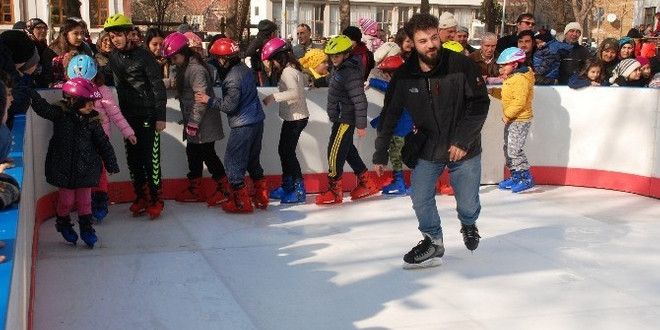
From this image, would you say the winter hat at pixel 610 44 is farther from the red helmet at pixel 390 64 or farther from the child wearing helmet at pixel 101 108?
the child wearing helmet at pixel 101 108

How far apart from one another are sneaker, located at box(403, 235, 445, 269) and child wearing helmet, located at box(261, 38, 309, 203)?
226 centimetres

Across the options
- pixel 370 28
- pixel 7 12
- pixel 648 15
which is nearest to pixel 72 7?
pixel 370 28

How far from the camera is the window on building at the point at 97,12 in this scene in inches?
1823

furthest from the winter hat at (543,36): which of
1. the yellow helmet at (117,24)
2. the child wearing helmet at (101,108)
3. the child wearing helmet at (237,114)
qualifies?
the child wearing helmet at (101,108)

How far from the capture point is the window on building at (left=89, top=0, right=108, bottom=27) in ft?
152

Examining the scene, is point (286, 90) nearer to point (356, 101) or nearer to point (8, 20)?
point (356, 101)

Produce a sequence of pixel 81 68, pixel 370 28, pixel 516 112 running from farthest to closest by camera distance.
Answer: pixel 370 28 < pixel 516 112 < pixel 81 68

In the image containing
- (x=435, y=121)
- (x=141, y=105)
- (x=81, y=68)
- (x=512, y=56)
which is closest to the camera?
(x=435, y=121)

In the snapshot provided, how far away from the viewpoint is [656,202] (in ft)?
25.2

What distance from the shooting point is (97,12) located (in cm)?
4709

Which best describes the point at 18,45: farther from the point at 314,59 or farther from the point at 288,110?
the point at 314,59

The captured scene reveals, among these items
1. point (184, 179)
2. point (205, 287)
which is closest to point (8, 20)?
point (184, 179)

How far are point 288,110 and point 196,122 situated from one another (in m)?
0.92

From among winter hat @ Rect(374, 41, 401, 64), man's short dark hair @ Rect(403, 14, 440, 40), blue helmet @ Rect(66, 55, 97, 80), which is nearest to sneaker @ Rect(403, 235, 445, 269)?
man's short dark hair @ Rect(403, 14, 440, 40)
